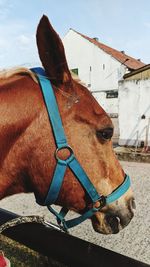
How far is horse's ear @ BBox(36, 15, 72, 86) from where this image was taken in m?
1.46

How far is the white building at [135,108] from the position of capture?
41.0 ft

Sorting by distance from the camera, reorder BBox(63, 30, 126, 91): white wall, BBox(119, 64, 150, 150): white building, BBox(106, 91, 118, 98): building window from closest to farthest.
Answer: BBox(119, 64, 150, 150): white building → BBox(106, 91, 118, 98): building window → BBox(63, 30, 126, 91): white wall

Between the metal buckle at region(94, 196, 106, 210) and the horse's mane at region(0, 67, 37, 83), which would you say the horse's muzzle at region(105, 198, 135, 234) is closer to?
the metal buckle at region(94, 196, 106, 210)

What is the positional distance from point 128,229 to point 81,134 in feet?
11.7

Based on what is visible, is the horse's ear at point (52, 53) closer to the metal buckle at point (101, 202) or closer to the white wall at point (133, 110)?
the metal buckle at point (101, 202)

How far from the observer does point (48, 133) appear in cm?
159

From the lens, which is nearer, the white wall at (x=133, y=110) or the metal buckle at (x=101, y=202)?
the metal buckle at (x=101, y=202)

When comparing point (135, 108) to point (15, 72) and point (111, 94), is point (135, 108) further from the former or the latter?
point (111, 94)

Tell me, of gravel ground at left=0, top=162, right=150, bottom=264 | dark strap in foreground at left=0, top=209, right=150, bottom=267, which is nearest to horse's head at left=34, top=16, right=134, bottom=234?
dark strap in foreground at left=0, top=209, right=150, bottom=267

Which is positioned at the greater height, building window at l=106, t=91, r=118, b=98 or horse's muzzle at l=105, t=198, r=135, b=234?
horse's muzzle at l=105, t=198, r=135, b=234

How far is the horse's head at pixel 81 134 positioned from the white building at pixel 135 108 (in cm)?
1063

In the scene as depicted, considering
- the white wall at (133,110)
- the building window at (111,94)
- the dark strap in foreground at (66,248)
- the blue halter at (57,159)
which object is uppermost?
the blue halter at (57,159)

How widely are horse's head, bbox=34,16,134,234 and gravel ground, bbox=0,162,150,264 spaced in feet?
8.23

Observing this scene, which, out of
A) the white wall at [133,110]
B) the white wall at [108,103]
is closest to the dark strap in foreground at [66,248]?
the white wall at [133,110]
